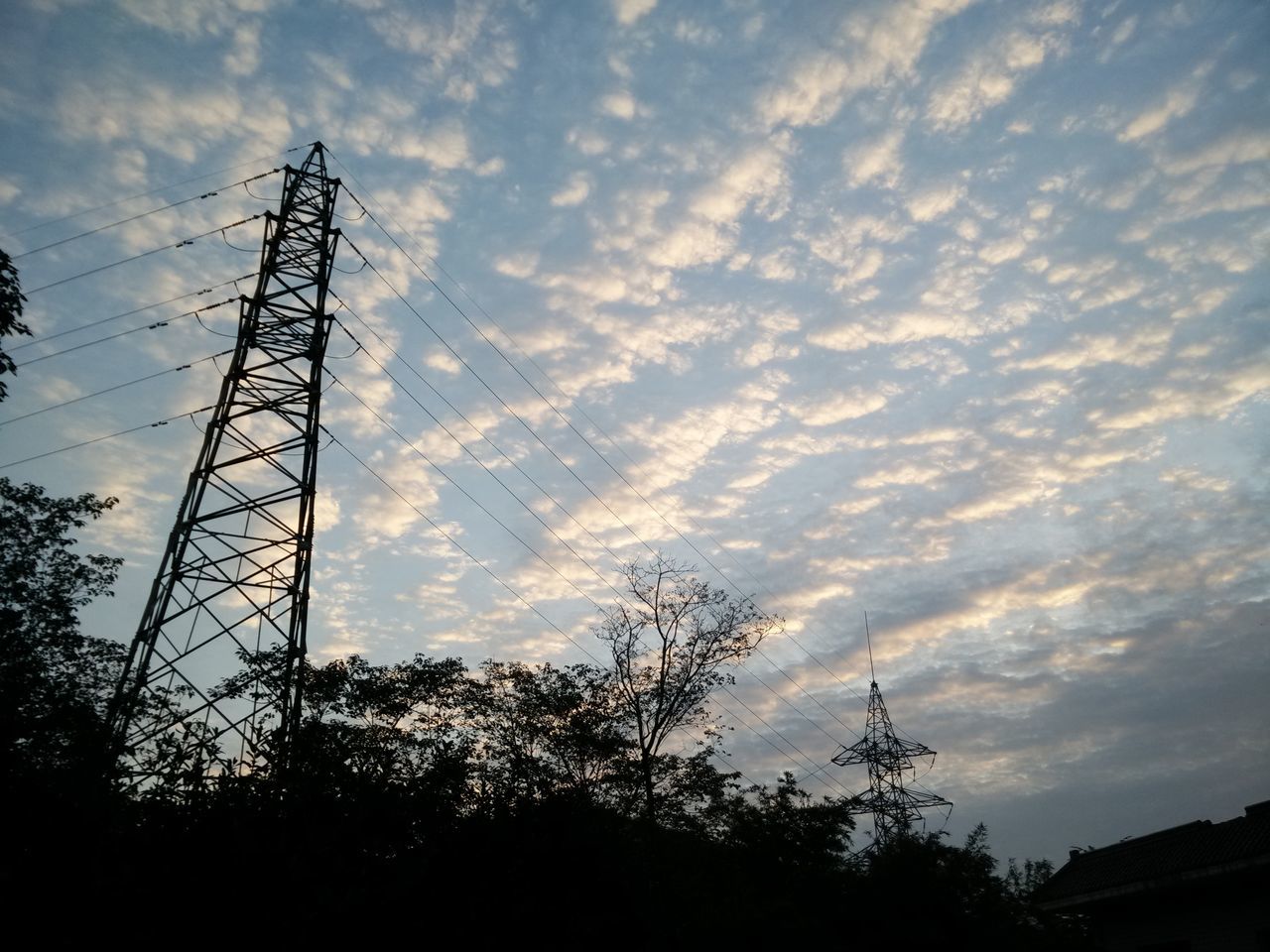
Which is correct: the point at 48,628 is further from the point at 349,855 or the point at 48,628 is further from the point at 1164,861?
the point at 1164,861

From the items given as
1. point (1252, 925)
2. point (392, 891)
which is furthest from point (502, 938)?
point (1252, 925)

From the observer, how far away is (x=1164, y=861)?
1873 cm

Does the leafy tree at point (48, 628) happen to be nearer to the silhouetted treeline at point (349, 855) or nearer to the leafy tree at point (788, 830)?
the silhouetted treeline at point (349, 855)

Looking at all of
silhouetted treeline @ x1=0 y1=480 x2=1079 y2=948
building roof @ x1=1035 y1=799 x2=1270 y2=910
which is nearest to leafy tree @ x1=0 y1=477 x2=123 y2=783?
silhouetted treeline @ x1=0 y1=480 x2=1079 y2=948

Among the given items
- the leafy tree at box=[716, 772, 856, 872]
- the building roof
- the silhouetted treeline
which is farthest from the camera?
the leafy tree at box=[716, 772, 856, 872]

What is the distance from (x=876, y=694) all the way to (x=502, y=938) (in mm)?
26214

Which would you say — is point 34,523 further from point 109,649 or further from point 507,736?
point 507,736

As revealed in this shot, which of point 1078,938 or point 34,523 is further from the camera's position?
point 1078,938

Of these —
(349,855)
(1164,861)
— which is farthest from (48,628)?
(1164,861)

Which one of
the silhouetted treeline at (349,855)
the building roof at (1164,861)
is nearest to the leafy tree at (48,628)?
the silhouetted treeline at (349,855)

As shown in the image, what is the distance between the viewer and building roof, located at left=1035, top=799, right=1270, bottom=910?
17031 mm

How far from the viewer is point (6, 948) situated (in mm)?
8656

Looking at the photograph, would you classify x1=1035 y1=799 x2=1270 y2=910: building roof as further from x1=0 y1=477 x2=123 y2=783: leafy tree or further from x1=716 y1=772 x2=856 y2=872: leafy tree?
x1=0 y1=477 x2=123 y2=783: leafy tree

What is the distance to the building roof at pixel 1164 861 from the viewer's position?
55.9 feet
